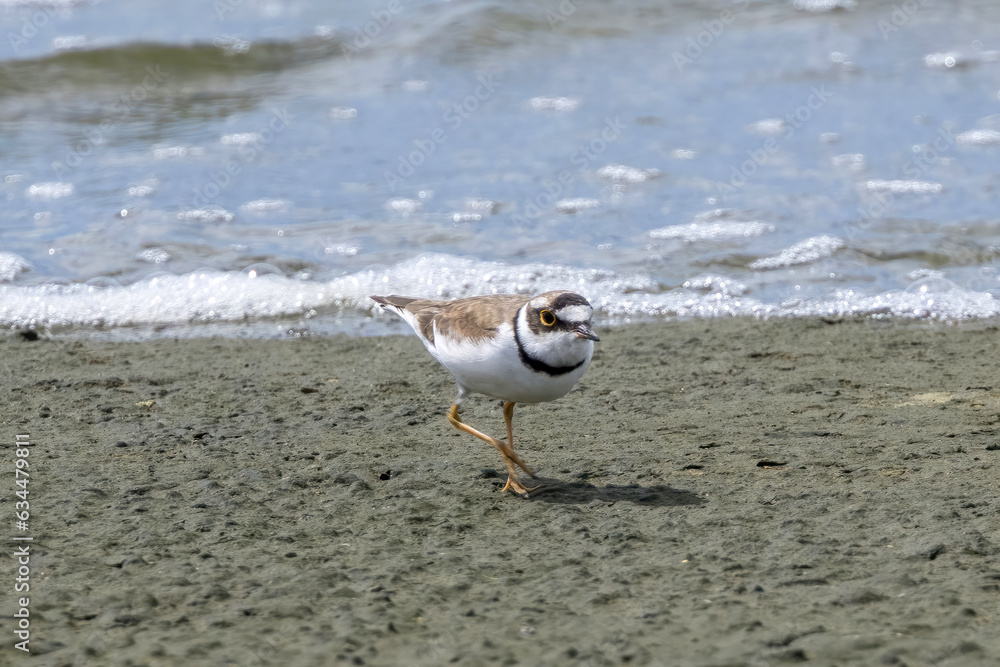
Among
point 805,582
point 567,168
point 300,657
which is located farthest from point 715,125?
point 300,657

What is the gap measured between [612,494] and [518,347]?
2.71ft

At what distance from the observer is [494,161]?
11547 millimetres

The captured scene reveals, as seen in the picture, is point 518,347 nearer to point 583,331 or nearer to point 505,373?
point 505,373

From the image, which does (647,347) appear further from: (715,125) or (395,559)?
(715,125)

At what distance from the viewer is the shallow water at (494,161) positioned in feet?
27.6

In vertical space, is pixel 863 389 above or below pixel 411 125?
below

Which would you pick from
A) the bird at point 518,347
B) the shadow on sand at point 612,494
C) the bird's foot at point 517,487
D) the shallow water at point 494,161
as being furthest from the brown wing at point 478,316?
the shallow water at point 494,161

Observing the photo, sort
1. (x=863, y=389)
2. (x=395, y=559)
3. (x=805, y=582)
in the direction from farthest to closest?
1. (x=863, y=389)
2. (x=395, y=559)
3. (x=805, y=582)

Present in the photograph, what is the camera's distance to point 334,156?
12.0m

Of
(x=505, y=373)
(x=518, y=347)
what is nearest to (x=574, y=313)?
(x=518, y=347)

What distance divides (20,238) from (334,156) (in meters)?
3.75

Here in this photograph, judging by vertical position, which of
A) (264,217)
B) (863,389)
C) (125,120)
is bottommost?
(863,389)

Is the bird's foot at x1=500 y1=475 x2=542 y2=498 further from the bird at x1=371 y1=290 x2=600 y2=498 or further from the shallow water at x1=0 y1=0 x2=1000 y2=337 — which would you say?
the shallow water at x1=0 y1=0 x2=1000 y2=337

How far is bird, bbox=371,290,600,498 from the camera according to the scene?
424 cm
